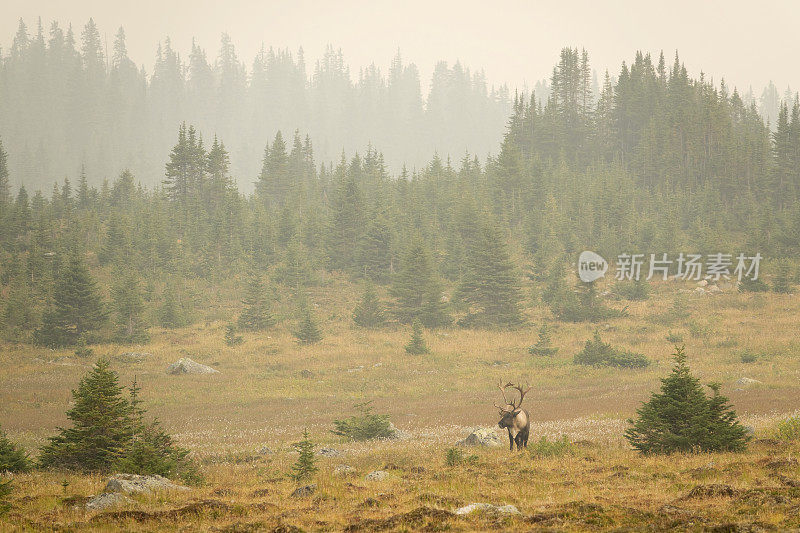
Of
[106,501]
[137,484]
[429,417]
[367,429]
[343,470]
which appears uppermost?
[106,501]

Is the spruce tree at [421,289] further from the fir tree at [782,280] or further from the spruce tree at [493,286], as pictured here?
the fir tree at [782,280]

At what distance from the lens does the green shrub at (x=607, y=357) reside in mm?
34531

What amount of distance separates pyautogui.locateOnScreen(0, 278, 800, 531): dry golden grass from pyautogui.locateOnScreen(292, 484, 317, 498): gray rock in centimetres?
21

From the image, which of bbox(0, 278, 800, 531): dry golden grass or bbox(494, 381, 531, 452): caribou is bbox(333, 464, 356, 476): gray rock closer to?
bbox(0, 278, 800, 531): dry golden grass

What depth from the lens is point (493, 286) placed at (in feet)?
156

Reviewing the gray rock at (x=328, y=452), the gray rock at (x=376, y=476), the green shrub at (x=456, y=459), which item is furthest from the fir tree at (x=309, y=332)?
the gray rock at (x=376, y=476)

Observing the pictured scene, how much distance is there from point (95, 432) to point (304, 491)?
236 inches

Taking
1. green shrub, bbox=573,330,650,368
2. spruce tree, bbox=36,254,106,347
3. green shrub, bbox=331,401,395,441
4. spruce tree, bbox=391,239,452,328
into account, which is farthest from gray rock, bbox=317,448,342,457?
spruce tree, bbox=36,254,106,347

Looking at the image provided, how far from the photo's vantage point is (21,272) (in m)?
49.1

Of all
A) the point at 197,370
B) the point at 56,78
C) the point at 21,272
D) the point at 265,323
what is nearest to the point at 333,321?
the point at 265,323

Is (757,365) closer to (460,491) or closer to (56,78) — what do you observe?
(460,491)

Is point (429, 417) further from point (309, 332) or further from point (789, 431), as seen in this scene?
point (309, 332)

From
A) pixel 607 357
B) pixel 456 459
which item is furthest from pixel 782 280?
pixel 456 459

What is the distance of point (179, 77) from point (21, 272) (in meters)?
143
